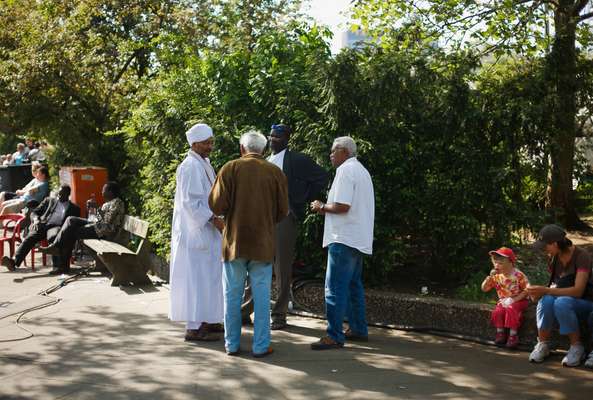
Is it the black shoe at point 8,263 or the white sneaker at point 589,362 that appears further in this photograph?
the black shoe at point 8,263

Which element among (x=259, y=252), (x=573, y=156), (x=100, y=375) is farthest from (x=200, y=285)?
(x=573, y=156)

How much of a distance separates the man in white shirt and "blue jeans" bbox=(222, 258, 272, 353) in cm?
54

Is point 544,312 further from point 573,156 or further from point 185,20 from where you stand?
point 185,20

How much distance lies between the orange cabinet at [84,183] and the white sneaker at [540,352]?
8965 mm

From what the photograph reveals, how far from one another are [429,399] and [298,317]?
2.94 meters

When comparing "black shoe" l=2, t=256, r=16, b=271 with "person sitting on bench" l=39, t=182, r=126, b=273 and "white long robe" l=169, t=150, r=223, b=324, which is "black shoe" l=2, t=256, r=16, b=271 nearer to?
"person sitting on bench" l=39, t=182, r=126, b=273

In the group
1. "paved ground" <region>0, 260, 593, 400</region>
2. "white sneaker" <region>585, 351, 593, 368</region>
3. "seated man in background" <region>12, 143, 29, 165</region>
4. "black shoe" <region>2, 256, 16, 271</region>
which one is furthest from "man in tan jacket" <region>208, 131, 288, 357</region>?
"seated man in background" <region>12, 143, 29, 165</region>

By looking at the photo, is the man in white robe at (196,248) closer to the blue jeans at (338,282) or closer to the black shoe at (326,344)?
the black shoe at (326,344)

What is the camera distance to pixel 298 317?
841 centimetres

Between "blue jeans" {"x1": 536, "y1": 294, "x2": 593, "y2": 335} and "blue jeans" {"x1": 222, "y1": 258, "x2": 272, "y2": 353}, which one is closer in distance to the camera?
"blue jeans" {"x1": 536, "y1": 294, "x2": 593, "y2": 335}

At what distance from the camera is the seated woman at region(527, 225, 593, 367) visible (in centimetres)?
644

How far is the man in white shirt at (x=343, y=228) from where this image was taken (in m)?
6.88

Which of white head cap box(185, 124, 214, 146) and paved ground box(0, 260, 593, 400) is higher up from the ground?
white head cap box(185, 124, 214, 146)

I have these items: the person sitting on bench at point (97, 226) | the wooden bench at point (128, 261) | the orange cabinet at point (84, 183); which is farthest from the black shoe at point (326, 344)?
the orange cabinet at point (84, 183)
